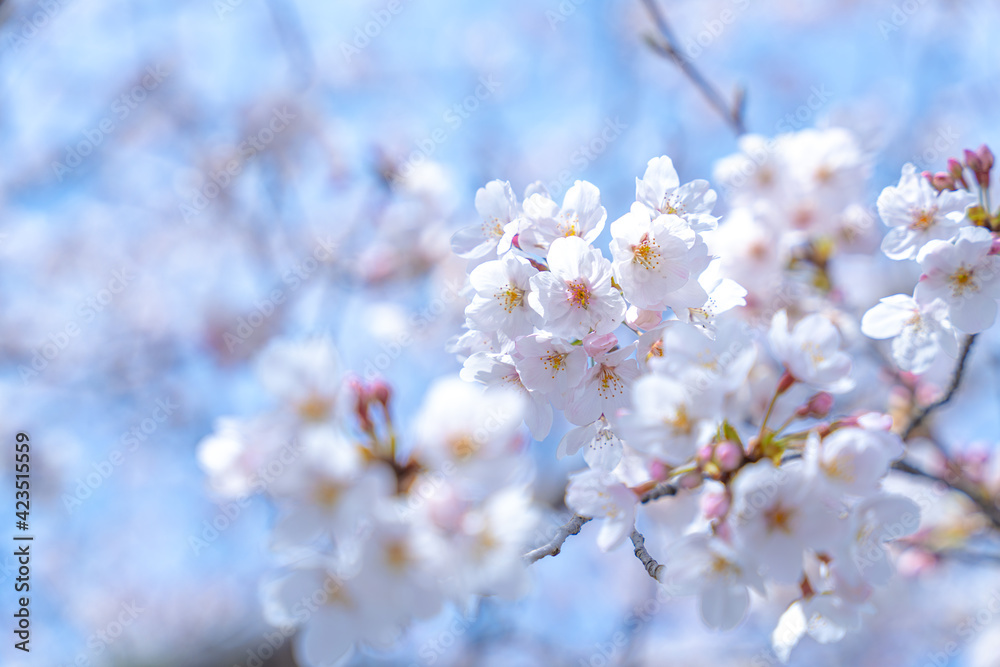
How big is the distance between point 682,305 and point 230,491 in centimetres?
96

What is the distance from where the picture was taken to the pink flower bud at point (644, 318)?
1.31 metres

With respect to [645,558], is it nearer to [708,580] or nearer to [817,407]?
[708,580]

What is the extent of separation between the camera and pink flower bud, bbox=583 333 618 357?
1.28 meters

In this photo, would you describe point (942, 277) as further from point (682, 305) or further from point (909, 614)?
point (909, 614)

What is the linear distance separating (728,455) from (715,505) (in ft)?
0.29

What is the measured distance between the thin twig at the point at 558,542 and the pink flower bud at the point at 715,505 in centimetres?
27

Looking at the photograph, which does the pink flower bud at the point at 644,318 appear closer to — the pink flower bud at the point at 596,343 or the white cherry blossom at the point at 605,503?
the pink flower bud at the point at 596,343

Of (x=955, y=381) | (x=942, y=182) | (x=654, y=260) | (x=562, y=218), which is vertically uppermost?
(x=562, y=218)

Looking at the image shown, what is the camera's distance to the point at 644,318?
131 cm

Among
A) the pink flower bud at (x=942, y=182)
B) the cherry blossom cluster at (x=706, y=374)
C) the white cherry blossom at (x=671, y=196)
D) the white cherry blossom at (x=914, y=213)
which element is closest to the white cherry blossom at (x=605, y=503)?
the cherry blossom cluster at (x=706, y=374)

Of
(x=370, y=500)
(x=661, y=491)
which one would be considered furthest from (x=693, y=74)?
(x=370, y=500)

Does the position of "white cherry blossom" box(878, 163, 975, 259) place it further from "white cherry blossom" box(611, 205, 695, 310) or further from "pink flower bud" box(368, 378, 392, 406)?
"pink flower bud" box(368, 378, 392, 406)

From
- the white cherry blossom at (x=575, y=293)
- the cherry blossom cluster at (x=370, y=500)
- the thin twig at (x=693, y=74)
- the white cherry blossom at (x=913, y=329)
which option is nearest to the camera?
the cherry blossom cluster at (x=370, y=500)

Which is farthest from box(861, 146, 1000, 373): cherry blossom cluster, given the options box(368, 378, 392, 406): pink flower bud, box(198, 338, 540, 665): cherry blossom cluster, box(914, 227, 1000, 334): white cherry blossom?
box(368, 378, 392, 406): pink flower bud
